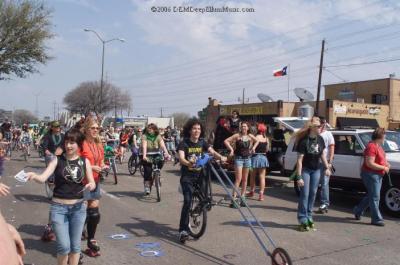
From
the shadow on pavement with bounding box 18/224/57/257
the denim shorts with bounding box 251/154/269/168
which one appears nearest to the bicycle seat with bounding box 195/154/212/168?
the shadow on pavement with bounding box 18/224/57/257

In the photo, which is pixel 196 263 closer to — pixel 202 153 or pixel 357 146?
pixel 202 153

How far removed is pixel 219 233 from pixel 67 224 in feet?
10.0

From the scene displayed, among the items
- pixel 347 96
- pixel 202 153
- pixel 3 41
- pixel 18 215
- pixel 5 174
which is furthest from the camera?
pixel 347 96

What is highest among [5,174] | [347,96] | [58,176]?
[347,96]

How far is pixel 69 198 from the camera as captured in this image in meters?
4.77

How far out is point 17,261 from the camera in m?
1.74

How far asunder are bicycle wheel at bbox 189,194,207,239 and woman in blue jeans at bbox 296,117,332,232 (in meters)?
1.74

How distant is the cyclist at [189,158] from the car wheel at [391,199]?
3937 mm

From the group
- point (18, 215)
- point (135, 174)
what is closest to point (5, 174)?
point (135, 174)

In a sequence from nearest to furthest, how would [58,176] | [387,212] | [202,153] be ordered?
[58,176] → [202,153] → [387,212]

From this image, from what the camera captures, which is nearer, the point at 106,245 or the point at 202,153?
the point at 106,245

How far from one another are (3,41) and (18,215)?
2138 cm

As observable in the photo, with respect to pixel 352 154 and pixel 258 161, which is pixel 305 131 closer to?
pixel 258 161

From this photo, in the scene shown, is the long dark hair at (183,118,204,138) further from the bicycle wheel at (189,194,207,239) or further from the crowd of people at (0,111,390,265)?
the bicycle wheel at (189,194,207,239)
